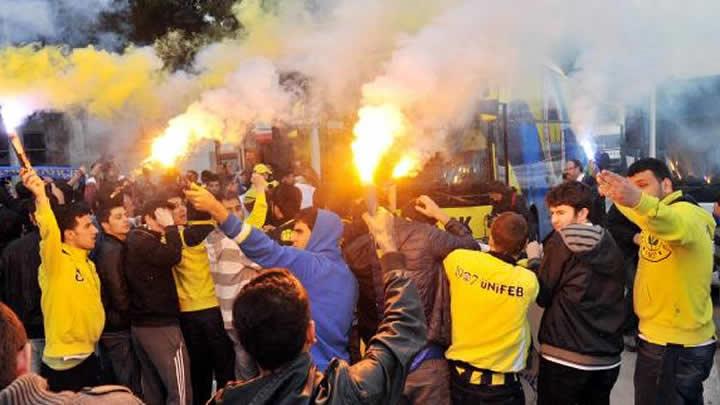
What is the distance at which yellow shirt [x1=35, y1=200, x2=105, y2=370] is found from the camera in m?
3.91

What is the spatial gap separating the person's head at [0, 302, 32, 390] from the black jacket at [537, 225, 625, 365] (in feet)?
8.66

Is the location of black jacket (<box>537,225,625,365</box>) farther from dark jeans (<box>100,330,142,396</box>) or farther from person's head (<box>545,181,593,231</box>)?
dark jeans (<box>100,330,142,396</box>)

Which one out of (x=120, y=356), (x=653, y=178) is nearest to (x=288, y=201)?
(x=120, y=356)

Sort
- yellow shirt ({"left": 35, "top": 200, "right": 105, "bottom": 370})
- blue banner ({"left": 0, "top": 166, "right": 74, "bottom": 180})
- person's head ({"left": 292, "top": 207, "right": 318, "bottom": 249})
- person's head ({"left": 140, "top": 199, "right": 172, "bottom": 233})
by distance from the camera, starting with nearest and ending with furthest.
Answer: person's head ({"left": 292, "top": 207, "right": 318, "bottom": 249}) < yellow shirt ({"left": 35, "top": 200, "right": 105, "bottom": 370}) < person's head ({"left": 140, "top": 199, "right": 172, "bottom": 233}) < blue banner ({"left": 0, "top": 166, "right": 74, "bottom": 180})

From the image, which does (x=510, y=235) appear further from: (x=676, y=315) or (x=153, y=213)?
(x=153, y=213)

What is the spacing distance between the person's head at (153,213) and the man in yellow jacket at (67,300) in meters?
0.69

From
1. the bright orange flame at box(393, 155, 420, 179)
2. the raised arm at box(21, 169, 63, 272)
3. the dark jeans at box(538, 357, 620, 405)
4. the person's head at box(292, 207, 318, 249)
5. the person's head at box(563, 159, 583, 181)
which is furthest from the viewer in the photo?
the person's head at box(563, 159, 583, 181)

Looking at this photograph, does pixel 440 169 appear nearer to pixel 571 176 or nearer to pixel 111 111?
pixel 571 176

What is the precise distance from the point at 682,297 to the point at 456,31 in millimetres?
3396

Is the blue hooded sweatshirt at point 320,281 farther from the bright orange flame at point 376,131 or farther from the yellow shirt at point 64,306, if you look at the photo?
the yellow shirt at point 64,306

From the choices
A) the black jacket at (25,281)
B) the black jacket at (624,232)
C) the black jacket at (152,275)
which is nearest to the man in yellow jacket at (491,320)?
the black jacket at (152,275)

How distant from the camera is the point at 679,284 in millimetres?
3475

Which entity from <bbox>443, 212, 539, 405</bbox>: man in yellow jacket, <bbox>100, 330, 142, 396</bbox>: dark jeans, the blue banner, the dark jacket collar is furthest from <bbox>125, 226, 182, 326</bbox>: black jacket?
the blue banner

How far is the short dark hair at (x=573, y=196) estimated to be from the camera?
3.66 m
